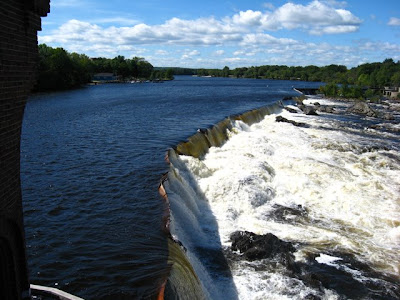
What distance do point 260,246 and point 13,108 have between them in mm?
9221

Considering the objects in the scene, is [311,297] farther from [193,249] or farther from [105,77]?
[105,77]

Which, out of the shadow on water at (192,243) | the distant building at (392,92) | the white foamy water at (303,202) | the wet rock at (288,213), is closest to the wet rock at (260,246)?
the white foamy water at (303,202)

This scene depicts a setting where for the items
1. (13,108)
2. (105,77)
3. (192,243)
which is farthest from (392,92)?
(13,108)

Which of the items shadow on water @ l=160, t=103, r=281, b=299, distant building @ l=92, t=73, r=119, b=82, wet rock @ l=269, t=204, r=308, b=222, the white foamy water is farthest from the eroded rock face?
distant building @ l=92, t=73, r=119, b=82

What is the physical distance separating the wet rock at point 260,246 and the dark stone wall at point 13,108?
7.65 metres

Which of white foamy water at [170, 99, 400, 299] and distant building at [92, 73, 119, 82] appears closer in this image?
white foamy water at [170, 99, 400, 299]

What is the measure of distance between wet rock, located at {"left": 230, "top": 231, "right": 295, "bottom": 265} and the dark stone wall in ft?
25.1

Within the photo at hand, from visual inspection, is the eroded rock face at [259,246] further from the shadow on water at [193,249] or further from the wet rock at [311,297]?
the wet rock at [311,297]

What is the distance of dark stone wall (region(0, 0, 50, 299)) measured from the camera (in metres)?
4.77

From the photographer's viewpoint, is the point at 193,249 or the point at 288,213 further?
the point at 288,213

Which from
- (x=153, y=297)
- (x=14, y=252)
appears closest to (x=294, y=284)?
(x=153, y=297)

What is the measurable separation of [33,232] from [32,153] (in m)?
9.64

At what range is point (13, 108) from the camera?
5.13 metres

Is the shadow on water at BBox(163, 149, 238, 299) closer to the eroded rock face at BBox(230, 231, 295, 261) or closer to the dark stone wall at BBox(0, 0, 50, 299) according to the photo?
the eroded rock face at BBox(230, 231, 295, 261)
